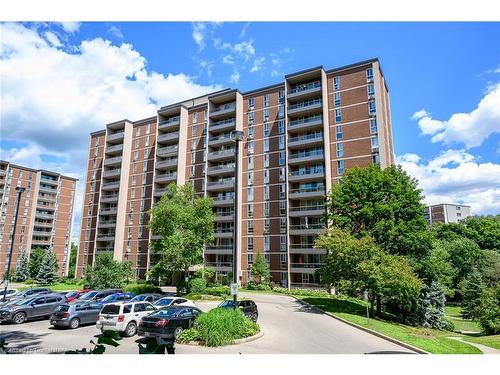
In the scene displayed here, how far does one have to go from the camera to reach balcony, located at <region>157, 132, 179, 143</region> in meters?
61.5

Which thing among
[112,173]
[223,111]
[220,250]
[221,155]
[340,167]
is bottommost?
[220,250]

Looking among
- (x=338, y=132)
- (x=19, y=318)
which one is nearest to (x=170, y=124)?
(x=338, y=132)

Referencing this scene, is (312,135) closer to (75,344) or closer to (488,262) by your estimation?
(488,262)

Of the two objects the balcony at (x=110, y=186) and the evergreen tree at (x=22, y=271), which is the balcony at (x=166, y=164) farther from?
the evergreen tree at (x=22, y=271)

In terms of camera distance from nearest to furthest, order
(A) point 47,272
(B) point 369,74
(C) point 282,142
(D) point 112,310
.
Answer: (D) point 112,310
(B) point 369,74
(C) point 282,142
(A) point 47,272

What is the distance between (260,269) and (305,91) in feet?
87.0

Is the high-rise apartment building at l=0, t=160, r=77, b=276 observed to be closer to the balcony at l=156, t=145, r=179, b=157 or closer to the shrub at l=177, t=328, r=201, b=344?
the balcony at l=156, t=145, r=179, b=157

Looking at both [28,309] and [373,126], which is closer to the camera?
[28,309]

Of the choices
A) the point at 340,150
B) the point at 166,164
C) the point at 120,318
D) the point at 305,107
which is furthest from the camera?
the point at 166,164

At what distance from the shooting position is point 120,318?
55.4 ft

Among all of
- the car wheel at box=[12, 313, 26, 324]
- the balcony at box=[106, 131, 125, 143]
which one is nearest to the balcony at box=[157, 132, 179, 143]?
the balcony at box=[106, 131, 125, 143]

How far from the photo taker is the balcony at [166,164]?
60869mm

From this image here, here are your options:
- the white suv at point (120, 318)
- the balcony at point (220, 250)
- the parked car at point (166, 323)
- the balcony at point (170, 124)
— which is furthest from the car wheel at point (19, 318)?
the balcony at point (170, 124)

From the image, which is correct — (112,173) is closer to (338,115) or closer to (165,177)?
(165,177)
